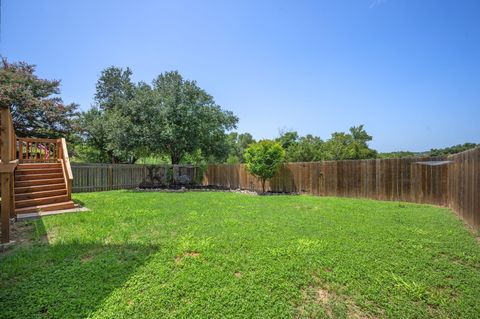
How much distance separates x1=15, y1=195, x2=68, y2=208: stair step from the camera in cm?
627

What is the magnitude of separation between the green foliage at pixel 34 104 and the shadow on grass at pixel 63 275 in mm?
10561

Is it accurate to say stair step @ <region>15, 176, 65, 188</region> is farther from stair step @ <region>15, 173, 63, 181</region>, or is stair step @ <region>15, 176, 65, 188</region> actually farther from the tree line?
the tree line

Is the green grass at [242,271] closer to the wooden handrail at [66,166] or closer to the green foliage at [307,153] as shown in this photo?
the wooden handrail at [66,166]

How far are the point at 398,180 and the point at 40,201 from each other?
433 inches

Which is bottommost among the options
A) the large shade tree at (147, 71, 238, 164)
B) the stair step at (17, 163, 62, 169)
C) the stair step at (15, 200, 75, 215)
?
the stair step at (15, 200, 75, 215)

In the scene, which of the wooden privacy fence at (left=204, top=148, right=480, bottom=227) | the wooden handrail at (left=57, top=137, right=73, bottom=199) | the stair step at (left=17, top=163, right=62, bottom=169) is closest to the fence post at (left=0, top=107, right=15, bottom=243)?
the wooden handrail at (left=57, top=137, right=73, bottom=199)

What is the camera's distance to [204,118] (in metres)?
13.0

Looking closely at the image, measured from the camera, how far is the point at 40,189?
22.7ft

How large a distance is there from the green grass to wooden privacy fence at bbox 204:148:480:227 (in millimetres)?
1046

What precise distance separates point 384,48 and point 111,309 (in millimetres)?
10783

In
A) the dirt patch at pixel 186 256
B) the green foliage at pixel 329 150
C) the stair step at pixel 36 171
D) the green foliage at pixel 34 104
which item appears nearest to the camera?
the dirt patch at pixel 186 256

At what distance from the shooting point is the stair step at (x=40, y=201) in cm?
627

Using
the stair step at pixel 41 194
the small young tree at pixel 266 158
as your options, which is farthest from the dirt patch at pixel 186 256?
the small young tree at pixel 266 158

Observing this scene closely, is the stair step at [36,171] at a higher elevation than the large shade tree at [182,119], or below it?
below
